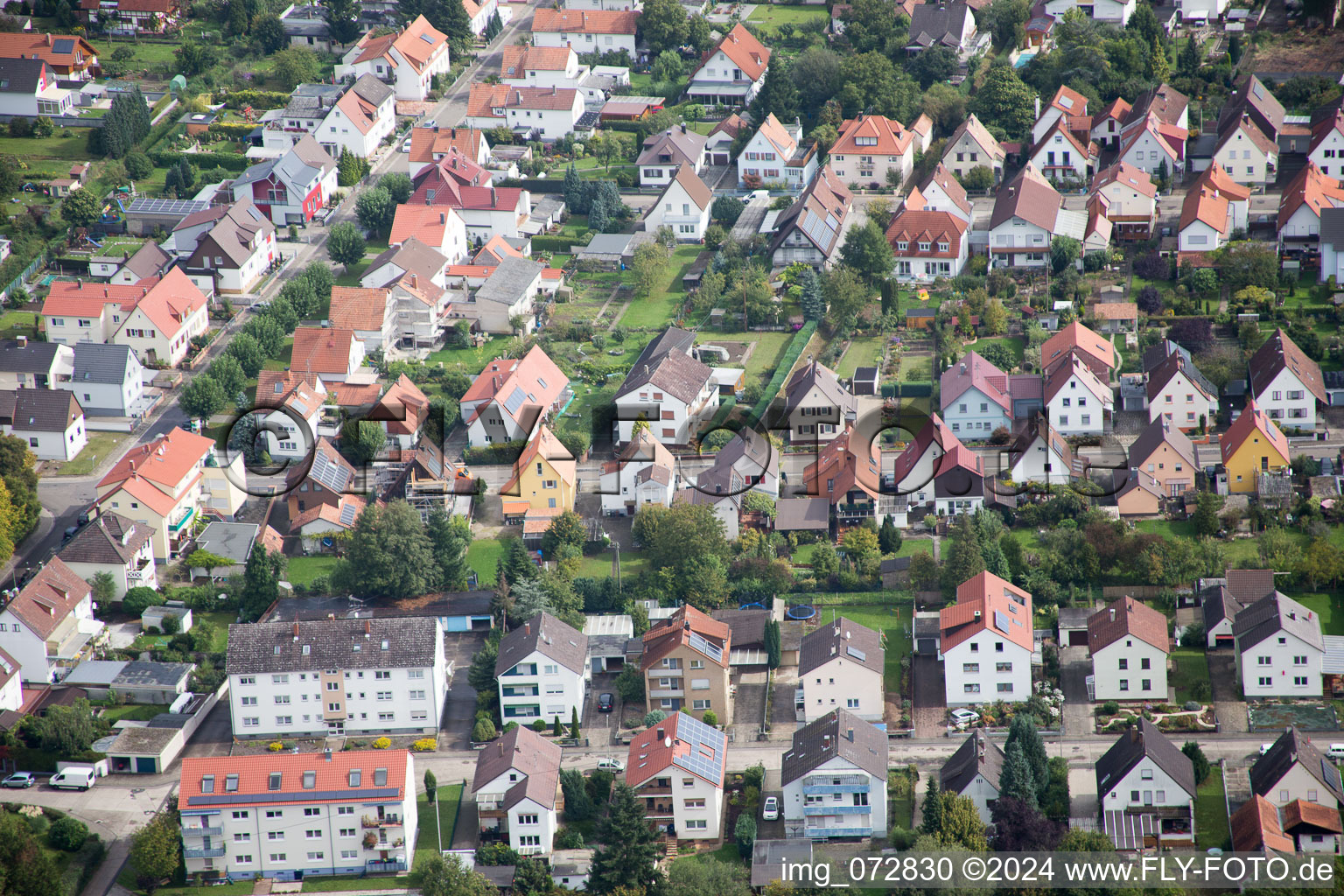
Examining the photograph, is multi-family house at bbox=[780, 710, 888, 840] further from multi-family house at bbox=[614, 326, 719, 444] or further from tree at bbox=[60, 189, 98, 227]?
tree at bbox=[60, 189, 98, 227]

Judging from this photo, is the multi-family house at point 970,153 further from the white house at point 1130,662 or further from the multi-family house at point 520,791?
the multi-family house at point 520,791

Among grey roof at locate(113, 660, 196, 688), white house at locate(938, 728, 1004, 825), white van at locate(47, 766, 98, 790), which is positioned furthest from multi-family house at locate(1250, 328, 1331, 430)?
white van at locate(47, 766, 98, 790)

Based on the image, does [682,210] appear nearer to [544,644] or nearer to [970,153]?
[970,153]

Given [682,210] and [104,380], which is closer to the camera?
[104,380]

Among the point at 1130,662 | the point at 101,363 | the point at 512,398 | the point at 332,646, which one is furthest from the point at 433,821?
the point at 101,363

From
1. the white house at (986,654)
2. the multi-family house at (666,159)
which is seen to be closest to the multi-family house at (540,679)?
the white house at (986,654)

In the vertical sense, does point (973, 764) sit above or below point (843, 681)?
below

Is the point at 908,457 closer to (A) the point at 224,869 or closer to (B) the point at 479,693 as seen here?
(B) the point at 479,693

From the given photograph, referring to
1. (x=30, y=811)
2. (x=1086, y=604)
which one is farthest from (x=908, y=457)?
(x=30, y=811)
